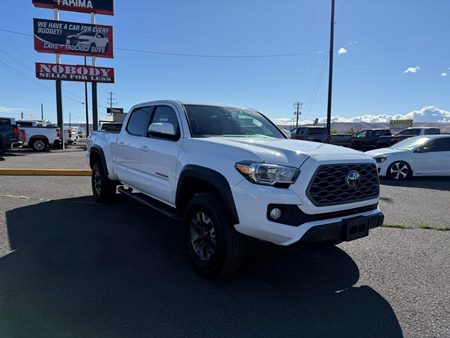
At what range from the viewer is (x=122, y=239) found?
4664 mm

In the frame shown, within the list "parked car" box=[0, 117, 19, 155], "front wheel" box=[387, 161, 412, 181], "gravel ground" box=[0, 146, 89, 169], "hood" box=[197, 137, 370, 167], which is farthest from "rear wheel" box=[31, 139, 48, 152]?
"hood" box=[197, 137, 370, 167]

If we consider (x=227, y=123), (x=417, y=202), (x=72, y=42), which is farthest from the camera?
(x=72, y=42)

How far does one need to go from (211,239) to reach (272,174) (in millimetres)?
1011

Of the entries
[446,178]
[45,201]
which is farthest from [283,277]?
[446,178]

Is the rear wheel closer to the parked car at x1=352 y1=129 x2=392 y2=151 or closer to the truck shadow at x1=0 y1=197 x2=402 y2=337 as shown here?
the truck shadow at x1=0 y1=197 x2=402 y2=337

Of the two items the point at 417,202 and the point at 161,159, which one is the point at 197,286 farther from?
the point at 417,202

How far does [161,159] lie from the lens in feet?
14.2

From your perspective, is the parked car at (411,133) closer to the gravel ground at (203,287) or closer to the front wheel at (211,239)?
the gravel ground at (203,287)

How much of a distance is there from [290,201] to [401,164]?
868 centimetres

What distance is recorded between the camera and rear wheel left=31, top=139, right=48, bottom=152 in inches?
795

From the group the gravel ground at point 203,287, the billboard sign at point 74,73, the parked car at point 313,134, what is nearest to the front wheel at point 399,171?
the gravel ground at point 203,287

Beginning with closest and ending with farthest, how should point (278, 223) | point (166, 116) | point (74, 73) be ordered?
point (278, 223)
point (166, 116)
point (74, 73)

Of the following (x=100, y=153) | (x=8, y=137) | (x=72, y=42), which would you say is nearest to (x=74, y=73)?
(x=72, y=42)

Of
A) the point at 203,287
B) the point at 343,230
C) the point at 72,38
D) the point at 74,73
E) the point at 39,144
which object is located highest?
the point at 72,38
